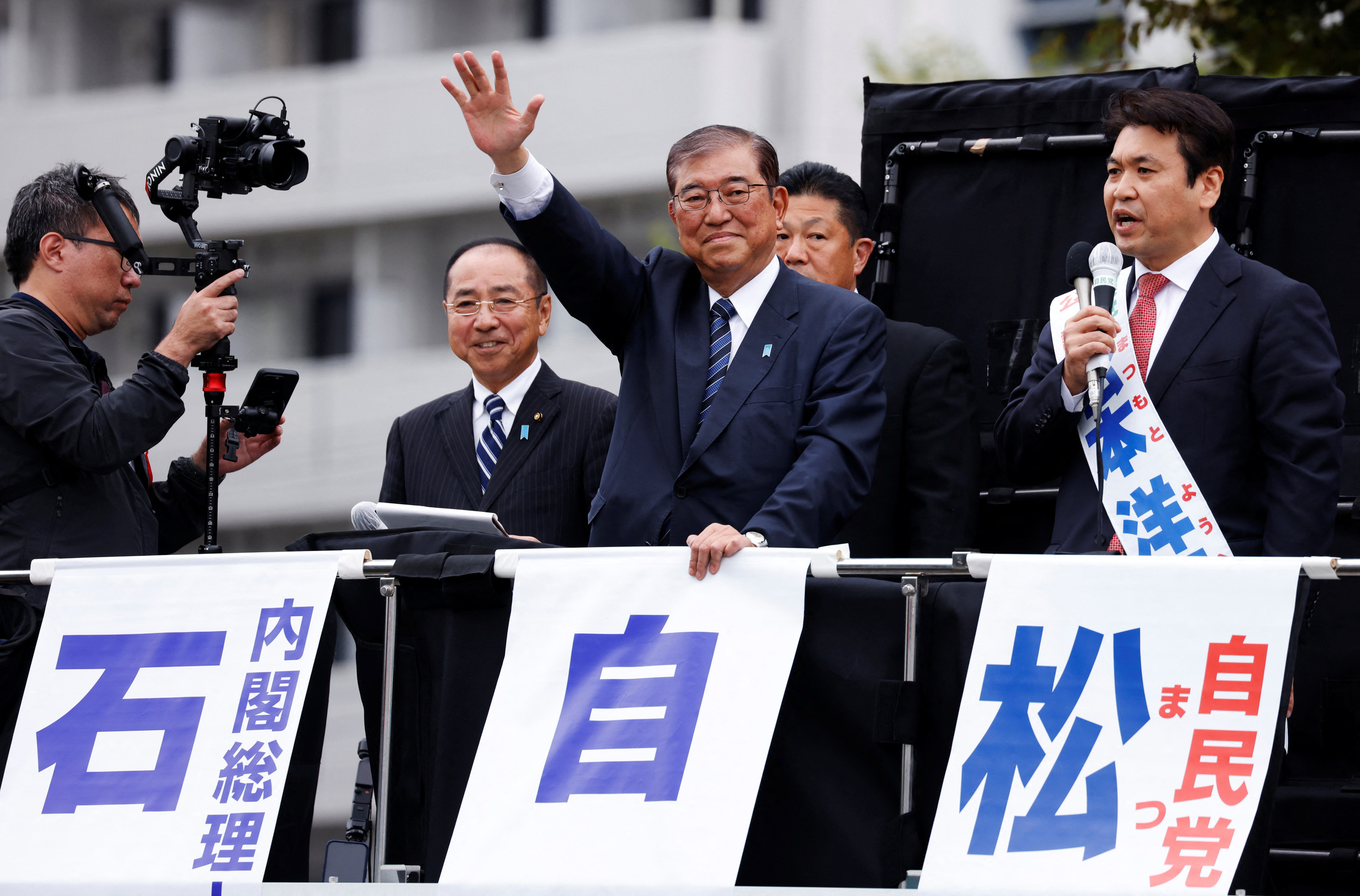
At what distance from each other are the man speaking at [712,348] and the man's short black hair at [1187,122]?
0.91 meters

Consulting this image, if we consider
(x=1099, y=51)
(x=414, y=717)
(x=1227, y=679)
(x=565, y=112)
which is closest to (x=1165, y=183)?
(x=1227, y=679)

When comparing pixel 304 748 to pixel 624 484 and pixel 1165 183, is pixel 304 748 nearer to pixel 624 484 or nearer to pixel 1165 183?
pixel 624 484

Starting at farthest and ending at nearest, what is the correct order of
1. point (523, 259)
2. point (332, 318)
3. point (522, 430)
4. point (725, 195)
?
point (332, 318), point (523, 259), point (522, 430), point (725, 195)

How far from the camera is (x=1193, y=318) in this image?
A: 4926 millimetres

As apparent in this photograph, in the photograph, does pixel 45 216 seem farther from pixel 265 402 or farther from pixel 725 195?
pixel 725 195

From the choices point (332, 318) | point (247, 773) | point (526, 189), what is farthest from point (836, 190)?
point (332, 318)

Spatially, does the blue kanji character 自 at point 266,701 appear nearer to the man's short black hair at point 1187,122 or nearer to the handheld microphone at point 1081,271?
the handheld microphone at point 1081,271

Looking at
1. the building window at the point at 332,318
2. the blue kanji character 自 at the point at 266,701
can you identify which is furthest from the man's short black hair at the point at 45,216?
the building window at the point at 332,318

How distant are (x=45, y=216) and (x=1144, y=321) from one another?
3.38 metres

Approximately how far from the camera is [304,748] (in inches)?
194

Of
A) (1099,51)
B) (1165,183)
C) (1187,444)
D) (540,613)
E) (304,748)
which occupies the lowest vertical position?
(304,748)

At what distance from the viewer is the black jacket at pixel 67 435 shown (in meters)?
5.25

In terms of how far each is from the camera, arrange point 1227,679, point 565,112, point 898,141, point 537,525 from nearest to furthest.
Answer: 1. point 1227,679
2. point 537,525
3. point 898,141
4. point 565,112

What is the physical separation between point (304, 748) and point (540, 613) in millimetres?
798
